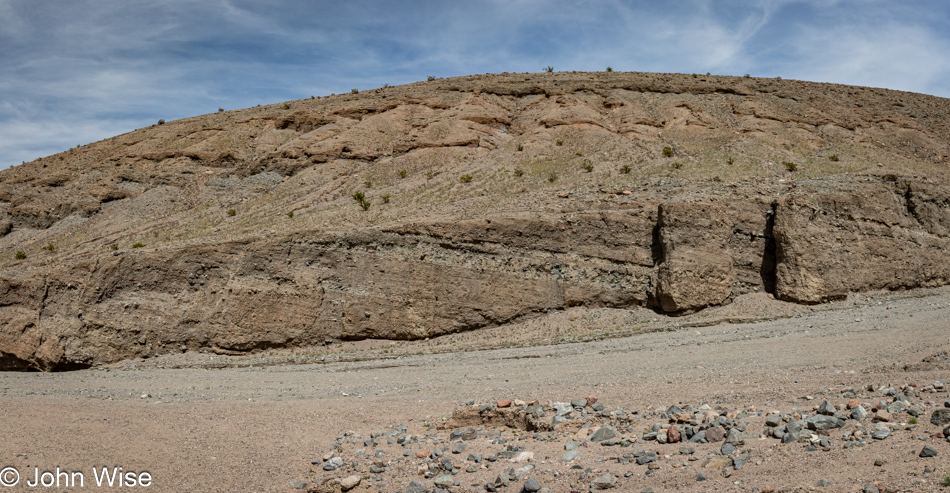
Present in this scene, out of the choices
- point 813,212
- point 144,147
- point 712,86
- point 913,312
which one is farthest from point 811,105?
point 144,147

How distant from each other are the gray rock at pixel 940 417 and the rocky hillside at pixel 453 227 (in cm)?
1055

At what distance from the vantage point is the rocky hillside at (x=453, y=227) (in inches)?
668

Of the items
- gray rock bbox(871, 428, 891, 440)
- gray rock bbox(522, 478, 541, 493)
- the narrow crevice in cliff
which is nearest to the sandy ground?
gray rock bbox(871, 428, 891, 440)

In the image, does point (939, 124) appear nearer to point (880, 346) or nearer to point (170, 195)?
point (880, 346)

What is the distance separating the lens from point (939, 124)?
28875mm

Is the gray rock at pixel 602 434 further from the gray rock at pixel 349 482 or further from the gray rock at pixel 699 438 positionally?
the gray rock at pixel 349 482

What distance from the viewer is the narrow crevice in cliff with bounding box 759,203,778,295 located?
1817 centimetres

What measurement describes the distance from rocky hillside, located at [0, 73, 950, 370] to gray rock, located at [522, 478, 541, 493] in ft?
34.9

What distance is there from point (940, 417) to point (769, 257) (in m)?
12.3

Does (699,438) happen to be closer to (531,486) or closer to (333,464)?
(531,486)

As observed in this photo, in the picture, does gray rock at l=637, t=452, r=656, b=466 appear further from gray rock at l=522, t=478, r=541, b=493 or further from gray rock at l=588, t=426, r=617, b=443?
gray rock at l=522, t=478, r=541, b=493

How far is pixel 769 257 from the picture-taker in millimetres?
18406

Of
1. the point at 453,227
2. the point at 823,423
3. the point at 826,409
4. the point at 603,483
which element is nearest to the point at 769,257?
the point at 453,227

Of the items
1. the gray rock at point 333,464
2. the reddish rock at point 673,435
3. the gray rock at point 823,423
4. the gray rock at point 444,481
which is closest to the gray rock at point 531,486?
the gray rock at point 444,481
